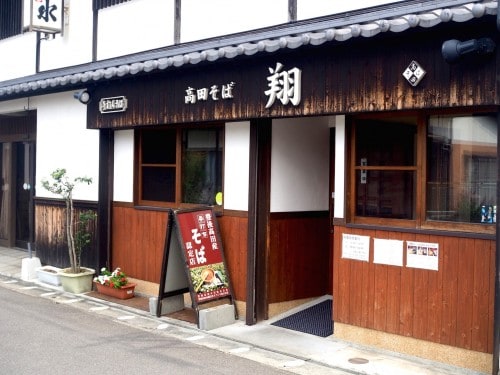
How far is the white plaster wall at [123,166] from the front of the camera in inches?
443

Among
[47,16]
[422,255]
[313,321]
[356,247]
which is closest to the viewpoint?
[422,255]

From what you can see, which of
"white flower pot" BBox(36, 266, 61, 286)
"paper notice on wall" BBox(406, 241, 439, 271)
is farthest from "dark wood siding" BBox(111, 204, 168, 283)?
"paper notice on wall" BBox(406, 241, 439, 271)

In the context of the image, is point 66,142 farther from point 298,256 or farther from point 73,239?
point 298,256

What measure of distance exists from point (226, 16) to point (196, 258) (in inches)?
152

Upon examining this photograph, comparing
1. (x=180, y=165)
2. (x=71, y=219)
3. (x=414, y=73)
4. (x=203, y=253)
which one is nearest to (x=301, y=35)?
(x=414, y=73)

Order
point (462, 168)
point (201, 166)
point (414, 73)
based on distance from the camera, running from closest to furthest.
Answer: point (414, 73)
point (462, 168)
point (201, 166)

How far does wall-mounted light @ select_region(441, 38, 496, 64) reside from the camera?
6.05 metres

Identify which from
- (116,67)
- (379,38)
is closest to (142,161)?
(116,67)

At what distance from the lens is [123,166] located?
449 inches

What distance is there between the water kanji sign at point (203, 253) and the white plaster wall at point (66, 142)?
11.0 feet

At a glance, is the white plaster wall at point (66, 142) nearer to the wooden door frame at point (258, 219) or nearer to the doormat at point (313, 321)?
the wooden door frame at point (258, 219)

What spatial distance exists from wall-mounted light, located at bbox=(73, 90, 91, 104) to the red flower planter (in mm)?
3448

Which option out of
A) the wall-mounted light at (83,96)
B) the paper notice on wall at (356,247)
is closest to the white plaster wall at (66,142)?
the wall-mounted light at (83,96)

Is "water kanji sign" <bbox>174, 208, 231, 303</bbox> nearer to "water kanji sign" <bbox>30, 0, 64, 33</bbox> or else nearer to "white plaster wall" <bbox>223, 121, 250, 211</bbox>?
"white plaster wall" <bbox>223, 121, 250, 211</bbox>
